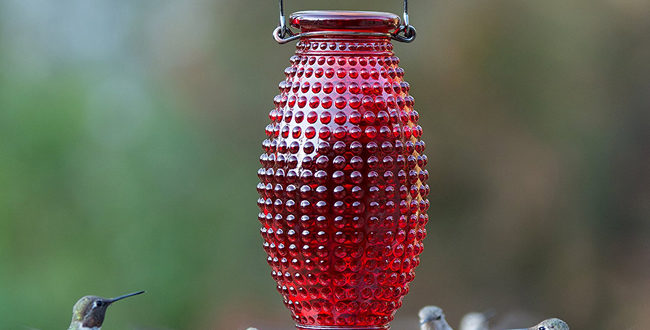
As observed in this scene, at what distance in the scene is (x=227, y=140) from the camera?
5676mm

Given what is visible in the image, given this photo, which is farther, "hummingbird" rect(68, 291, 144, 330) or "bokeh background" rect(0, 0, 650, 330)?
"bokeh background" rect(0, 0, 650, 330)

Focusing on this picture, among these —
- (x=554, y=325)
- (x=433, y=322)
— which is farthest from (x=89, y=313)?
(x=554, y=325)

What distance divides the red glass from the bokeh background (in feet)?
10.4

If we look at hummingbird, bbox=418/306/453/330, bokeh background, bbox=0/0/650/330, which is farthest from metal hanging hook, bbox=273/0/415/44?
bokeh background, bbox=0/0/650/330

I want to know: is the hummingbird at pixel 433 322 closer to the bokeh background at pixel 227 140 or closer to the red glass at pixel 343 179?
the red glass at pixel 343 179

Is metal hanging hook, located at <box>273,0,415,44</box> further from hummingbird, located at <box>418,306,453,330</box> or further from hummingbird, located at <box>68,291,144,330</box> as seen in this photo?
hummingbird, located at <box>418,306,453,330</box>

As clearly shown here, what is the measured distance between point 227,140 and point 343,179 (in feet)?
11.3

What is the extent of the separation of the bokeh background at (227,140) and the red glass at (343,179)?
10.4 ft

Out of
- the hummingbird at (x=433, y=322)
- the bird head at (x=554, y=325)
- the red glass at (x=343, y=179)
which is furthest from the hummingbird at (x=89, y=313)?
the bird head at (x=554, y=325)

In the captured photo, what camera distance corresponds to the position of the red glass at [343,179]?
7.54ft

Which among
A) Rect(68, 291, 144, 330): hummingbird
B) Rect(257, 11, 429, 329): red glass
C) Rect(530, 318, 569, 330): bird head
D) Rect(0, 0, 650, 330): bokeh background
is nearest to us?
Rect(257, 11, 429, 329): red glass

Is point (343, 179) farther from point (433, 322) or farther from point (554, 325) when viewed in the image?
point (433, 322)

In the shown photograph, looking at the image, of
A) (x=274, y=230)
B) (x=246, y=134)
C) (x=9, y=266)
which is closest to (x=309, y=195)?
(x=274, y=230)

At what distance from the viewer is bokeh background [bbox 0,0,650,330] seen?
5633 mm
